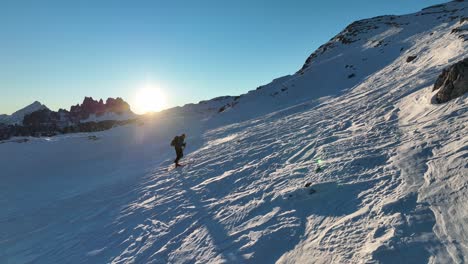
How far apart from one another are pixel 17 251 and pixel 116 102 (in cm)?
13099

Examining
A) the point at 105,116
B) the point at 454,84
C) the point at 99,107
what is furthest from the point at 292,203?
the point at 99,107

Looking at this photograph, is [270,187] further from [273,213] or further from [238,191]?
[273,213]

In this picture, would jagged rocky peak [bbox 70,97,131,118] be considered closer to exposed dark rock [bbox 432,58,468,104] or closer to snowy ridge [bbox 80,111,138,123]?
snowy ridge [bbox 80,111,138,123]

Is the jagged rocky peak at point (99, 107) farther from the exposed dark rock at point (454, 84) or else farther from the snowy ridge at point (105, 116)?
the exposed dark rock at point (454, 84)

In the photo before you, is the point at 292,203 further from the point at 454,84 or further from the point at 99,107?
the point at 99,107

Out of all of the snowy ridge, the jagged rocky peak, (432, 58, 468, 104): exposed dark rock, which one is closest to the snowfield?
(432, 58, 468, 104): exposed dark rock

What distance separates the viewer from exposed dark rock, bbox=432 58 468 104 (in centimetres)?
991

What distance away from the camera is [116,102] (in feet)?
429

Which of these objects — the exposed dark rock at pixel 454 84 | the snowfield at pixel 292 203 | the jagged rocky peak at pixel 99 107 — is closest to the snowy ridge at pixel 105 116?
the jagged rocky peak at pixel 99 107

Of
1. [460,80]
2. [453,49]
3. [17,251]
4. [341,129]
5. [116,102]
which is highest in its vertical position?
[116,102]

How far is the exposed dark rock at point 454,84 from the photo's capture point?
9.91 meters

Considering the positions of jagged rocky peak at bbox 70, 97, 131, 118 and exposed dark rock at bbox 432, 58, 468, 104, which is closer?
exposed dark rock at bbox 432, 58, 468, 104

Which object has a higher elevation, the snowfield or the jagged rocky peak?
the jagged rocky peak

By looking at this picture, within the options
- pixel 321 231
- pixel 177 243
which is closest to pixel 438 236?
pixel 321 231
